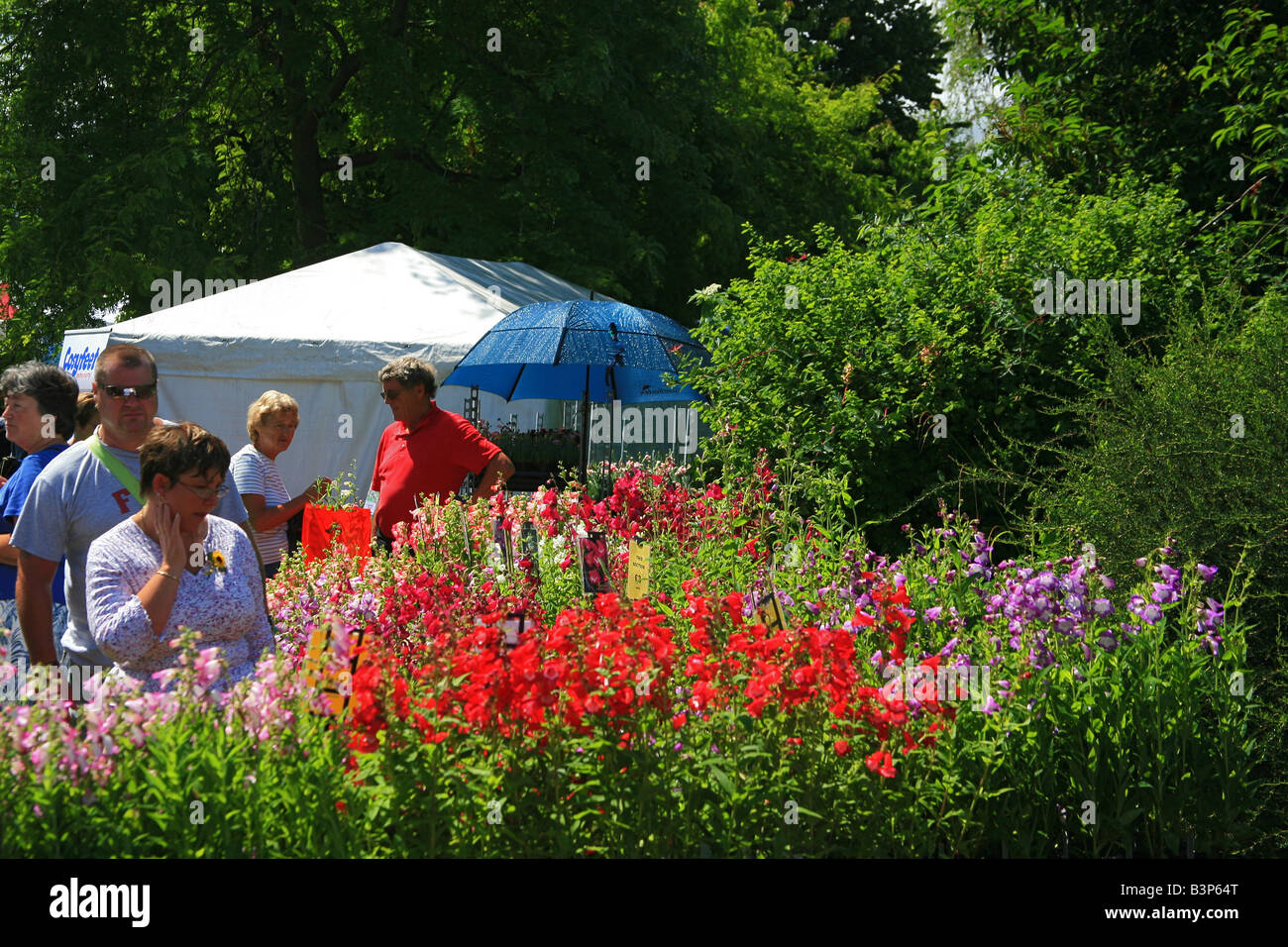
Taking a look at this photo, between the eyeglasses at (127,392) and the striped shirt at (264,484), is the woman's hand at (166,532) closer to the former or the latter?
the eyeglasses at (127,392)

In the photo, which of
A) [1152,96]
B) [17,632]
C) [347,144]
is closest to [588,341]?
[17,632]

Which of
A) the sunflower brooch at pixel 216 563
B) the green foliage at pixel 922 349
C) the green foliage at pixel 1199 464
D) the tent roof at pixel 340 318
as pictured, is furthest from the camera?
the tent roof at pixel 340 318

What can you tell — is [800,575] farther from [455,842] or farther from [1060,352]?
[1060,352]

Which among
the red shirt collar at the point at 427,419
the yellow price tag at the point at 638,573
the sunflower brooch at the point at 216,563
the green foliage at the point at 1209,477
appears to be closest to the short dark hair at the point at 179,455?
the sunflower brooch at the point at 216,563

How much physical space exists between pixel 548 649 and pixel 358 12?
16.2 meters

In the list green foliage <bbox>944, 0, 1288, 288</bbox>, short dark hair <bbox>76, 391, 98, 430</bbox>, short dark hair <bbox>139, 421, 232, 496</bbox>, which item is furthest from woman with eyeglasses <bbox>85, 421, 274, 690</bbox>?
green foliage <bbox>944, 0, 1288, 288</bbox>

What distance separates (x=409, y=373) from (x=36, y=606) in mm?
2446

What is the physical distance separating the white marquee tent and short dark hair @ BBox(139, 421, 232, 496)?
716cm

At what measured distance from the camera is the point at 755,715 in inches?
109

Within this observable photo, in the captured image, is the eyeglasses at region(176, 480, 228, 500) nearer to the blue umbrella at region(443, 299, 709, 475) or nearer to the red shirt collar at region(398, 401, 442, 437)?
the red shirt collar at region(398, 401, 442, 437)

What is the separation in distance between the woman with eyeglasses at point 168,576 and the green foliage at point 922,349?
10.5 feet

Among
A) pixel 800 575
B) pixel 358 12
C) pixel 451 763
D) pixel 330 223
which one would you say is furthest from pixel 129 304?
pixel 451 763

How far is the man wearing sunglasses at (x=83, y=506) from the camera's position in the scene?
3658 mm
